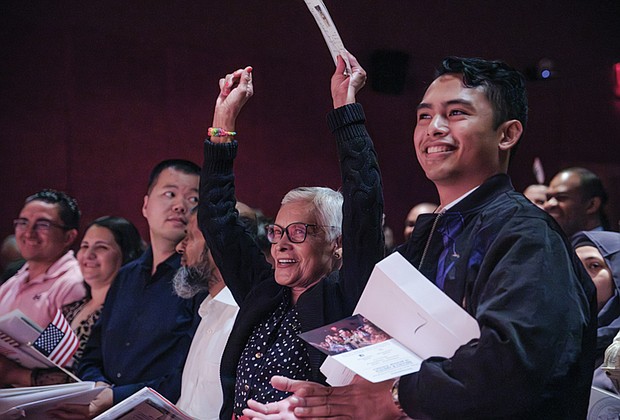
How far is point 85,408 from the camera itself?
92.3 inches

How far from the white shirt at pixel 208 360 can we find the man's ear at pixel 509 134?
111cm

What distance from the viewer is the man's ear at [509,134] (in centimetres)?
153

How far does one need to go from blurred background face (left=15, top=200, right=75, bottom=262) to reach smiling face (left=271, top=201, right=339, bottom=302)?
183 centimetres

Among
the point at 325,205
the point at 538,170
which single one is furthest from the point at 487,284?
the point at 538,170

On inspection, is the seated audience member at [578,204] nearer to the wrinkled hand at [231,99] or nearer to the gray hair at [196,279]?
the gray hair at [196,279]

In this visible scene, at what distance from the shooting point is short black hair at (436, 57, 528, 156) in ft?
5.01

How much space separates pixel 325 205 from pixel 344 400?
76 cm

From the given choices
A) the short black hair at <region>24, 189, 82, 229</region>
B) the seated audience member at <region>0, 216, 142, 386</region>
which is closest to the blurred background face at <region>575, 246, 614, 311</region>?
the seated audience member at <region>0, 216, 142, 386</region>

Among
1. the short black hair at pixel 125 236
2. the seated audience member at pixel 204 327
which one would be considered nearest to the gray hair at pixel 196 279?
the seated audience member at pixel 204 327

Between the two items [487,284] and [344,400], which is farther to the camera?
[344,400]

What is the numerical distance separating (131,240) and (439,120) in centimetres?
223

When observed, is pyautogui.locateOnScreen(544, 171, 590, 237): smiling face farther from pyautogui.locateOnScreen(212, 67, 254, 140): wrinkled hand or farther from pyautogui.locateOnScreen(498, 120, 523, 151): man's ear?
pyautogui.locateOnScreen(498, 120, 523, 151): man's ear

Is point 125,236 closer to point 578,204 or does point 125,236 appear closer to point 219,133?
point 219,133

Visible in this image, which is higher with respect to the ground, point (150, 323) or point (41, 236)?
point (41, 236)
